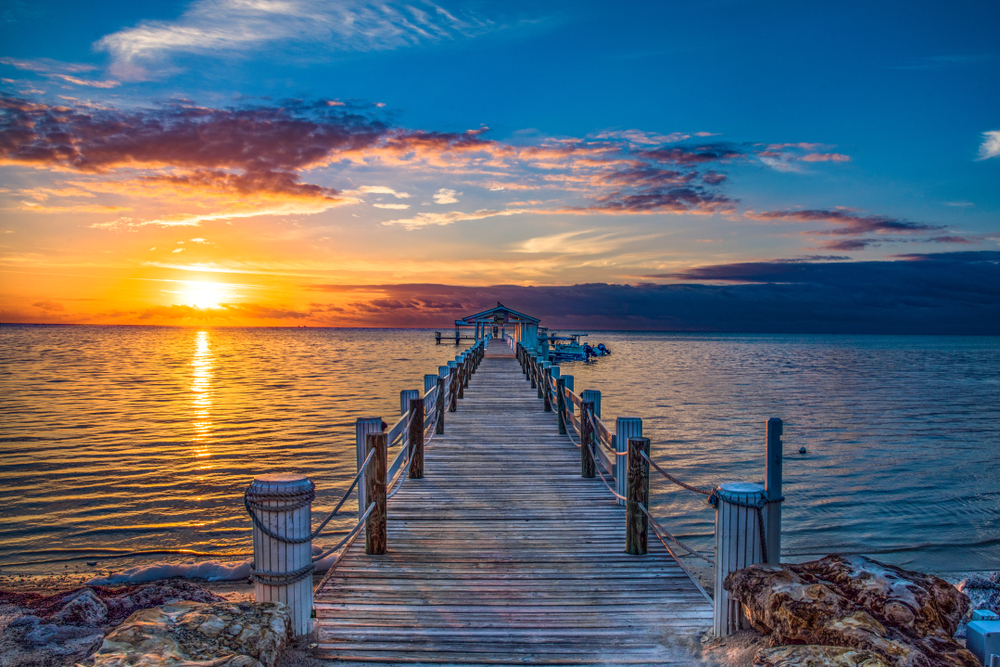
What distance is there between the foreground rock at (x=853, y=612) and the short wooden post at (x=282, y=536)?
309cm

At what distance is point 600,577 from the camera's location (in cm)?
566

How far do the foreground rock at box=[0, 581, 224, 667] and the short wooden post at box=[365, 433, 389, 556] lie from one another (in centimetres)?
242

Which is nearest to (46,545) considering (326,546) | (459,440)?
(326,546)

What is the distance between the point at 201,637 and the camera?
12.0 ft

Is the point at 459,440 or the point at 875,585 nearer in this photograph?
the point at 875,585

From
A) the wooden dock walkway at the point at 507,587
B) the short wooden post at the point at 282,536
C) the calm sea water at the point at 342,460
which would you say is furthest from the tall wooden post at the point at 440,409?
the short wooden post at the point at 282,536

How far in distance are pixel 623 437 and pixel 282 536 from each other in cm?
497

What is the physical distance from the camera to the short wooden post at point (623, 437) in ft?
25.2

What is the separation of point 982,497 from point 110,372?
54636 millimetres

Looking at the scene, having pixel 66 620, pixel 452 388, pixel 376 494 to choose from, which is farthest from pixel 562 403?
pixel 66 620

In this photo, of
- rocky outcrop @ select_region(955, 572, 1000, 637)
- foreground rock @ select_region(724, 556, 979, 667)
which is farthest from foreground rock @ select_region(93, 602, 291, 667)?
rocky outcrop @ select_region(955, 572, 1000, 637)

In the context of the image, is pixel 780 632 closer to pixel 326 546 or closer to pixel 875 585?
pixel 875 585

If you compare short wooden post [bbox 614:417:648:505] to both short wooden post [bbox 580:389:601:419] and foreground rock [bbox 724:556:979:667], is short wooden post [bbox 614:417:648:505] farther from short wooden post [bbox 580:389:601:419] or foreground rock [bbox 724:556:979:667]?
foreground rock [bbox 724:556:979:667]

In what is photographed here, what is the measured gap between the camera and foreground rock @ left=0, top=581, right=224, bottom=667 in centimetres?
547
